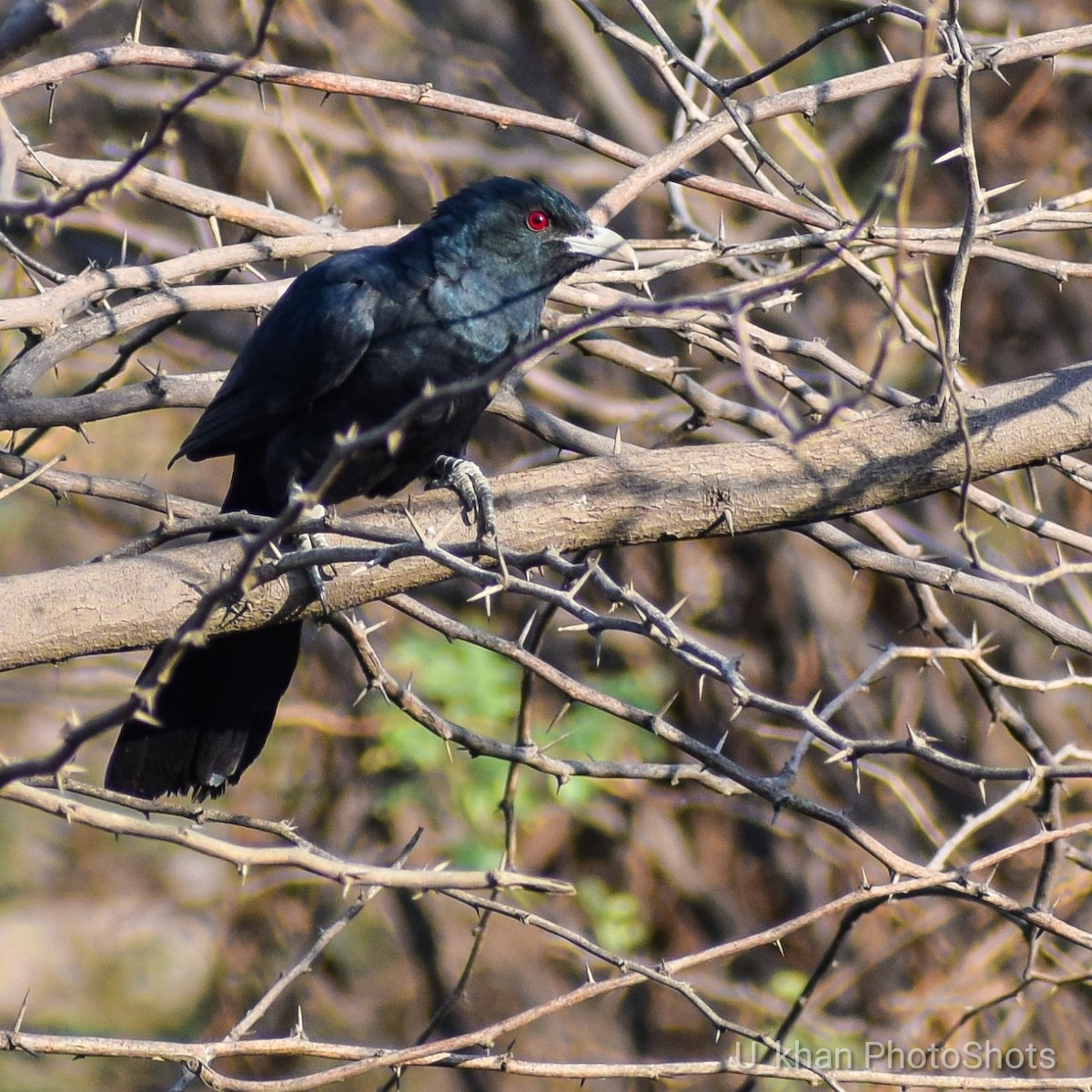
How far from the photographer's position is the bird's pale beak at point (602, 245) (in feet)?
12.7

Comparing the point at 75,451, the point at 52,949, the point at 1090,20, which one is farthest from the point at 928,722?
the point at 52,949

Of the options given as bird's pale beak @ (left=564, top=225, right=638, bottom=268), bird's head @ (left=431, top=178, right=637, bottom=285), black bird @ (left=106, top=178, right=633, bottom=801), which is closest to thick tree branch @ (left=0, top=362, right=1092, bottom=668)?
black bird @ (left=106, top=178, right=633, bottom=801)

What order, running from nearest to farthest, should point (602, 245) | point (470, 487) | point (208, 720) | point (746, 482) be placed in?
point (746, 482) → point (470, 487) → point (208, 720) → point (602, 245)

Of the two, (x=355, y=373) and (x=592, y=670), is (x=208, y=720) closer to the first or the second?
(x=355, y=373)

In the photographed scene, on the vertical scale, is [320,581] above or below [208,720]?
above

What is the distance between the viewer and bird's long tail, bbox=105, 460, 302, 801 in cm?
379

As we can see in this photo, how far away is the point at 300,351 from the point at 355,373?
17cm

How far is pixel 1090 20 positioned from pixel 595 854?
5.81m

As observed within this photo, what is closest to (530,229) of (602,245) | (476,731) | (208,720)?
(602,245)

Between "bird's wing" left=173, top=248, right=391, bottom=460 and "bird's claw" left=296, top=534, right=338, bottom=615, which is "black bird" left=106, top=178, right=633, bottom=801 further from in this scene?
"bird's claw" left=296, top=534, right=338, bottom=615

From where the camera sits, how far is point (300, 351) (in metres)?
4.02

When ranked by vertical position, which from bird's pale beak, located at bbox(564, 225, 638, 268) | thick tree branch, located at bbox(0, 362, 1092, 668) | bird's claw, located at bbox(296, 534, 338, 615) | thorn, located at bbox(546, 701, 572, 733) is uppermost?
bird's pale beak, located at bbox(564, 225, 638, 268)

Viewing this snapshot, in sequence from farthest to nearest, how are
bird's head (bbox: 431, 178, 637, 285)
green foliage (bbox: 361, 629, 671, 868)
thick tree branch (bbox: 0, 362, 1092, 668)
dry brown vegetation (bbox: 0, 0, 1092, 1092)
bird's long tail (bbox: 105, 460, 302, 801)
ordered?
green foliage (bbox: 361, 629, 671, 868) < dry brown vegetation (bbox: 0, 0, 1092, 1092) < bird's head (bbox: 431, 178, 637, 285) < bird's long tail (bbox: 105, 460, 302, 801) < thick tree branch (bbox: 0, 362, 1092, 668)

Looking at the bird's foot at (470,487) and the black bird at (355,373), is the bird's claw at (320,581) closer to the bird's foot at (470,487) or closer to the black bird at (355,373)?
the bird's foot at (470,487)
